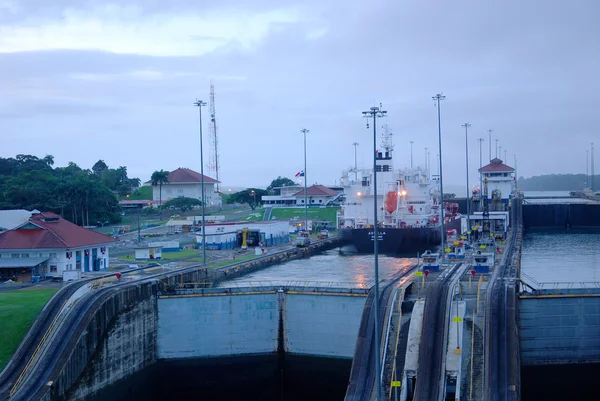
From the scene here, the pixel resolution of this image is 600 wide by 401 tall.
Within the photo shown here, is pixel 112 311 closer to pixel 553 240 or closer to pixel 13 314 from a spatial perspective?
pixel 13 314

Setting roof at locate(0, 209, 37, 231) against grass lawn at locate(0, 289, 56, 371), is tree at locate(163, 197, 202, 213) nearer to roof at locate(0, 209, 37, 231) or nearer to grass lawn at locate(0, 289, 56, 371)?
roof at locate(0, 209, 37, 231)

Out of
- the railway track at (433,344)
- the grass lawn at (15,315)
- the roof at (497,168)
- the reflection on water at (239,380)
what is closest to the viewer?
the railway track at (433,344)

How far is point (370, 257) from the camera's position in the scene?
62.7 m

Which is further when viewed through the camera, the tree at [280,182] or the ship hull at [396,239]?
the tree at [280,182]

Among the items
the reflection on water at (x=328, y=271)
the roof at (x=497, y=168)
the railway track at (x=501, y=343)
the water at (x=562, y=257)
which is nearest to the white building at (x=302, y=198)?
the roof at (x=497, y=168)

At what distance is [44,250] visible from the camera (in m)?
36.5

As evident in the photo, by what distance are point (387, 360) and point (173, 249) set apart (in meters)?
32.9

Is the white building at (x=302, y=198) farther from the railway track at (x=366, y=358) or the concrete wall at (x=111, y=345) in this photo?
the railway track at (x=366, y=358)

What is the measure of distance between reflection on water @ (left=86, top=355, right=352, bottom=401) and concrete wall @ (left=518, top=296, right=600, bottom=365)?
30.0 ft

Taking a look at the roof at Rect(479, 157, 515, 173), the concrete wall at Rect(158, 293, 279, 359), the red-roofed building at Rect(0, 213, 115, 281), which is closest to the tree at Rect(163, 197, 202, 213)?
the roof at Rect(479, 157, 515, 173)

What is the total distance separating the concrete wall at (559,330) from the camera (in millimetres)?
29875

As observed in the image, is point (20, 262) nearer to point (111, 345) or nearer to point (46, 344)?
point (111, 345)

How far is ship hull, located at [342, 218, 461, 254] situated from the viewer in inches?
2564

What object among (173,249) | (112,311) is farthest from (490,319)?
(173,249)
